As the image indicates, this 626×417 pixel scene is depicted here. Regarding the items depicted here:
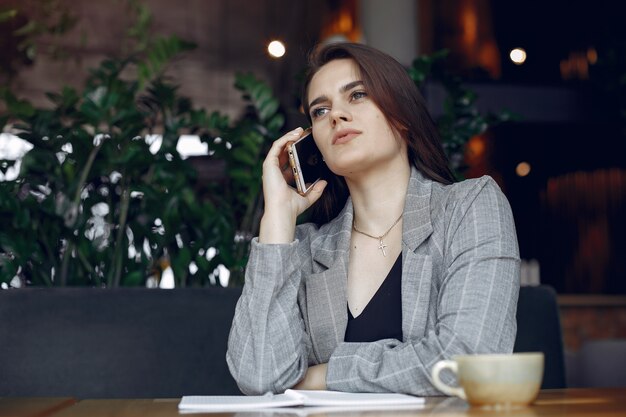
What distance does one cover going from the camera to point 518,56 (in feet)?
23.8

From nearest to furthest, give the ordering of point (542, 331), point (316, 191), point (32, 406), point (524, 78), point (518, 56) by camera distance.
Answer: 1. point (32, 406)
2. point (316, 191)
3. point (542, 331)
4. point (524, 78)
5. point (518, 56)

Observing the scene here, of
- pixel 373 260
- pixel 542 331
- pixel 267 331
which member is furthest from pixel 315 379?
pixel 542 331

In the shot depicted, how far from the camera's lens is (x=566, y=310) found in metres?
6.40

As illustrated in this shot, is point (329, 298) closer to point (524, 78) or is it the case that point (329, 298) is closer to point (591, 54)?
point (524, 78)

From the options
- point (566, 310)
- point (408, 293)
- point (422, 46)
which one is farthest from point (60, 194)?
point (422, 46)

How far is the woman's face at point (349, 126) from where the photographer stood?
1.84 m

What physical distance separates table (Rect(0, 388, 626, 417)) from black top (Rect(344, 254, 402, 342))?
0.46 meters

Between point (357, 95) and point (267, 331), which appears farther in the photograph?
point (357, 95)

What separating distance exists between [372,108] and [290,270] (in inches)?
17.9

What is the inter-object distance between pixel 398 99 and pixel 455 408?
95cm

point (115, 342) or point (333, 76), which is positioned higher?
point (333, 76)

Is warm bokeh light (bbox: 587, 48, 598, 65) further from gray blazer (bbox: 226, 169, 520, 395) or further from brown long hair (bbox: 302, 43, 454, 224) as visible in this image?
gray blazer (bbox: 226, 169, 520, 395)

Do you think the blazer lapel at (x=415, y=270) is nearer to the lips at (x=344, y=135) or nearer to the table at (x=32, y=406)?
the lips at (x=344, y=135)

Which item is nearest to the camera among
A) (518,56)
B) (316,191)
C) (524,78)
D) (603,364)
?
(316,191)
